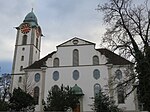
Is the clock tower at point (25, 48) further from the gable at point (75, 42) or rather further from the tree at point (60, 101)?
A: the tree at point (60, 101)

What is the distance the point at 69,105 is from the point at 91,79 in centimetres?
1485

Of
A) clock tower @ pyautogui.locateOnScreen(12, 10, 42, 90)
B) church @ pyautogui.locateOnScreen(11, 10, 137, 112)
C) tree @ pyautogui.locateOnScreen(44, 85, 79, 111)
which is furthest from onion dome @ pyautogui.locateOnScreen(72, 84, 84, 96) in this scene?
tree @ pyautogui.locateOnScreen(44, 85, 79, 111)

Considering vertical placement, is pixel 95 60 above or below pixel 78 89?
above

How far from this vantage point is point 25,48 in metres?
46.6

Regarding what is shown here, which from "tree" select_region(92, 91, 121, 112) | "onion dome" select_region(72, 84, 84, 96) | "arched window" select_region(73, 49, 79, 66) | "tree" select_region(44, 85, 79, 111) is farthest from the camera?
"arched window" select_region(73, 49, 79, 66)

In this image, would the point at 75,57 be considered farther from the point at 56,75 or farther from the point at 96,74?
the point at 96,74

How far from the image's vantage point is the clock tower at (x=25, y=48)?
4401 centimetres

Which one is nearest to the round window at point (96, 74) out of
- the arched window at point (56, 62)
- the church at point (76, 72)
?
the church at point (76, 72)

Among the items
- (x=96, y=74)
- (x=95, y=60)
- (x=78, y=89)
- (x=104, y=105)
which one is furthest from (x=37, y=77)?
(x=104, y=105)

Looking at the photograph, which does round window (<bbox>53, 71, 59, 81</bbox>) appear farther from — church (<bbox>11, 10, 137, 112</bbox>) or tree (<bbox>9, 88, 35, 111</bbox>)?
tree (<bbox>9, 88, 35, 111</bbox>)

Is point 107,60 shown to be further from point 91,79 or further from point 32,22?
point 32,22

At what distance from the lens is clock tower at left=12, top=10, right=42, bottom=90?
1733 inches

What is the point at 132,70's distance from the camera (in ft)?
68.9

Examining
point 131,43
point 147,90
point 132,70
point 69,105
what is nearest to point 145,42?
point 131,43
